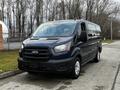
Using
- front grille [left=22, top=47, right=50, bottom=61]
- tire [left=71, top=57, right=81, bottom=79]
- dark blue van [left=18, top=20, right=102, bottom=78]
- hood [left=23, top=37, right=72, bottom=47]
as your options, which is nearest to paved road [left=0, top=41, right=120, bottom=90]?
tire [left=71, top=57, right=81, bottom=79]

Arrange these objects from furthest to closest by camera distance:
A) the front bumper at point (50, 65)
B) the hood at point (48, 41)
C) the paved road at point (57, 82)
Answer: the hood at point (48, 41)
the front bumper at point (50, 65)
the paved road at point (57, 82)

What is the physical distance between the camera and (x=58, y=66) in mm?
7047

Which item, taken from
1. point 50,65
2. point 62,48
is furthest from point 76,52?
point 50,65

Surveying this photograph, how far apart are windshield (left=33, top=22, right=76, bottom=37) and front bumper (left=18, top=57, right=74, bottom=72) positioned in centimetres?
128

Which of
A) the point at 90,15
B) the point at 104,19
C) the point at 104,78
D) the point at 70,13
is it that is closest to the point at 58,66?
the point at 104,78

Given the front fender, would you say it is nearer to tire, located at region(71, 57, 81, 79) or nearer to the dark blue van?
the dark blue van

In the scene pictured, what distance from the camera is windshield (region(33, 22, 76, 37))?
8.30 m

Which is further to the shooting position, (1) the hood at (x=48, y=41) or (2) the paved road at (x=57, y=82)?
(1) the hood at (x=48, y=41)

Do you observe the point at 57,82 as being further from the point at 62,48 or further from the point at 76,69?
the point at 62,48

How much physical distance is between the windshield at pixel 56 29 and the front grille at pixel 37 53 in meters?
1.22

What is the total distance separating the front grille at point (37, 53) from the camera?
7133 mm

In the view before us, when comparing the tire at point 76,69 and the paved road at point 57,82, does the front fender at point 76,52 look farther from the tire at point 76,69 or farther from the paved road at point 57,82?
the paved road at point 57,82

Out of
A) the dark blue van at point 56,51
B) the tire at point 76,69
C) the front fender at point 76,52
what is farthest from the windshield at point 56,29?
the tire at point 76,69

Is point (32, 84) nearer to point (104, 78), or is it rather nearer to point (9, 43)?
point (104, 78)
